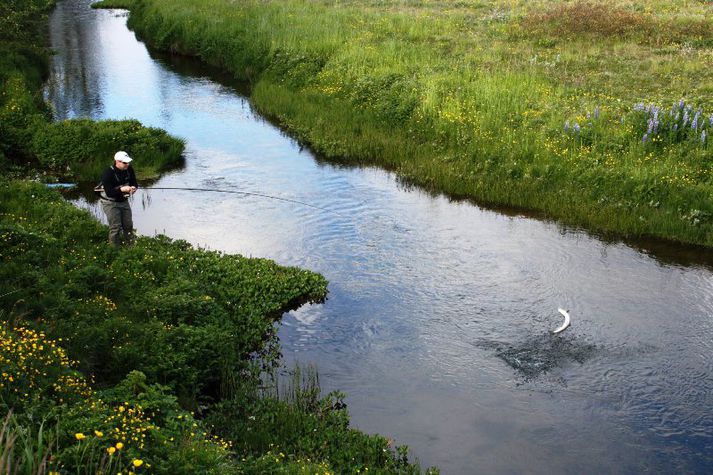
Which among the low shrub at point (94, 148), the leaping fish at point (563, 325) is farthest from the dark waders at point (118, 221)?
the leaping fish at point (563, 325)

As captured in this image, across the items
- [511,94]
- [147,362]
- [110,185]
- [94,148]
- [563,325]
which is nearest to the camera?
[147,362]

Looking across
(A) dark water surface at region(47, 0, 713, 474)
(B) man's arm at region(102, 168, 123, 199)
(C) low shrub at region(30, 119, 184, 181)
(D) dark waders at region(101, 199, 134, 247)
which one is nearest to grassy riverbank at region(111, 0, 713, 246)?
(A) dark water surface at region(47, 0, 713, 474)

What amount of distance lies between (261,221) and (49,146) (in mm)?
7914

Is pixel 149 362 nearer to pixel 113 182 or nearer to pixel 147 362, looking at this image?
pixel 147 362

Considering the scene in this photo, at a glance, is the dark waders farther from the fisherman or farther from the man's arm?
the man's arm

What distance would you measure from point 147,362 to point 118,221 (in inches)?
199

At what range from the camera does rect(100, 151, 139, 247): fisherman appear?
15.7m

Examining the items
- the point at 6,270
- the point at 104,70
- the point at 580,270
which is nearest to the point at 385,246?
the point at 580,270

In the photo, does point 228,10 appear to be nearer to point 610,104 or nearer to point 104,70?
point 104,70

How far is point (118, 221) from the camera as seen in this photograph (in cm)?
1598

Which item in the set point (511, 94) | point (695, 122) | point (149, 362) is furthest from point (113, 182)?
point (695, 122)

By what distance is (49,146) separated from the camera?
23.5 m

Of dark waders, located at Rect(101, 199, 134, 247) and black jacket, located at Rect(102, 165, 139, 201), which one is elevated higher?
black jacket, located at Rect(102, 165, 139, 201)

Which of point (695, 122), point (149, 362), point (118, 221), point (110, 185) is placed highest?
point (695, 122)
